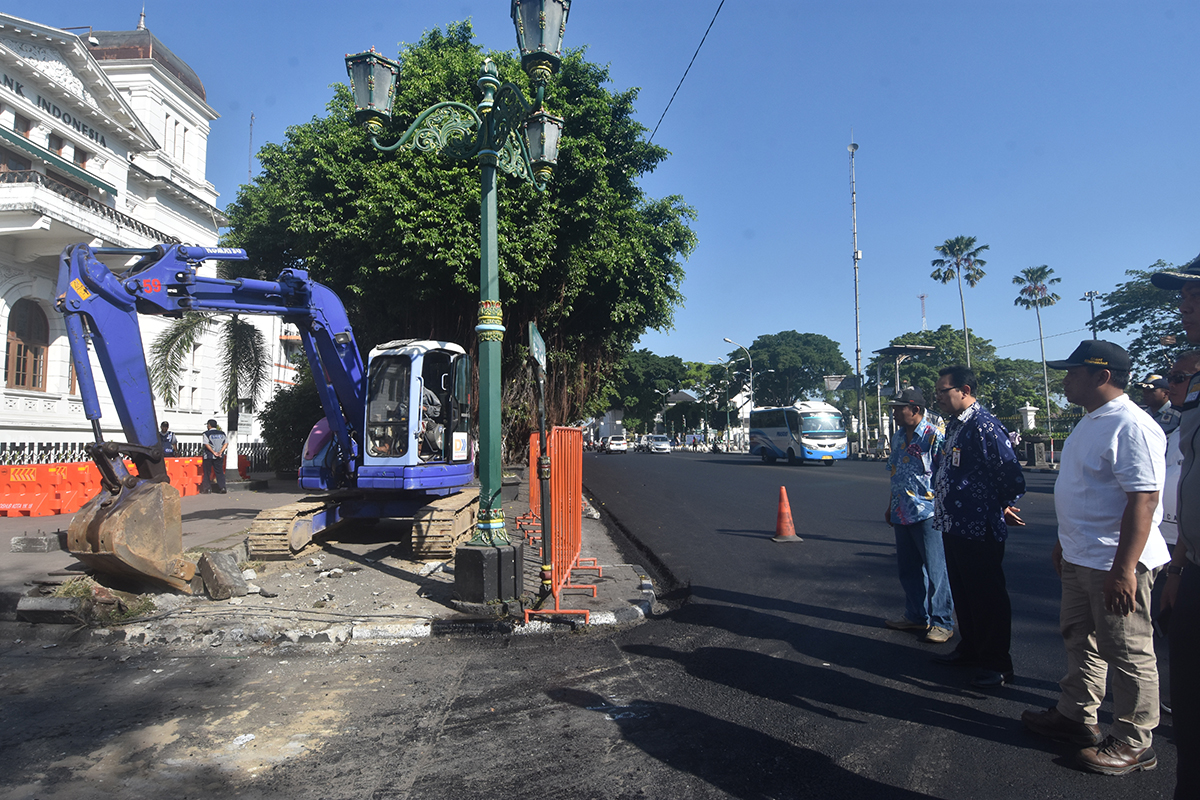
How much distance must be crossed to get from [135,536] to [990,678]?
21.7 ft

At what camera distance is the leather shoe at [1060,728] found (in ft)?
11.0

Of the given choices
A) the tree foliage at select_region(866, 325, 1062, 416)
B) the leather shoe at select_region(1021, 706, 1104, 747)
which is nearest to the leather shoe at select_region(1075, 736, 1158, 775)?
the leather shoe at select_region(1021, 706, 1104, 747)

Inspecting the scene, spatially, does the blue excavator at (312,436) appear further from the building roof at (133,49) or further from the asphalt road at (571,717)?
the building roof at (133,49)

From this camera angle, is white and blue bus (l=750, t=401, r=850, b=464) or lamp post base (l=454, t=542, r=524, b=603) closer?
lamp post base (l=454, t=542, r=524, b=603)

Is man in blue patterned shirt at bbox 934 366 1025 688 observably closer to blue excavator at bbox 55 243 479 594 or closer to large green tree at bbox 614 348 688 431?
blue excavator at bbox 55 243 479 594

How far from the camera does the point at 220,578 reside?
6465 mm

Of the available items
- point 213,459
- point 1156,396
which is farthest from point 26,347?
point 1156,396

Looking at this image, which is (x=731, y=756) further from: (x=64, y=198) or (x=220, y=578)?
(x=64, y=198)

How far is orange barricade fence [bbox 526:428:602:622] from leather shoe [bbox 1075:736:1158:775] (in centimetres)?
353

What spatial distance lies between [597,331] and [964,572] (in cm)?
1588

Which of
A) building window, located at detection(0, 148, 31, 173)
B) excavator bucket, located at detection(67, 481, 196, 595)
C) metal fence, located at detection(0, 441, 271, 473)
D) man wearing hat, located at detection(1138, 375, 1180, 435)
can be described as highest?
building window, located at detection(0, 148, 31, 173)

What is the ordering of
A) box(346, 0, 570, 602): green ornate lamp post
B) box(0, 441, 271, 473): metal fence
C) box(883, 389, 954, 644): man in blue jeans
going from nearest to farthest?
box(883, 389, 954, 644): man in blue jeans
box(346, 0, 570, 602): green ornate lamp post
box(0, 441, 271, 473): metal fence

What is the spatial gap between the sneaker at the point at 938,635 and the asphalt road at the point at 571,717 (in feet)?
0.51

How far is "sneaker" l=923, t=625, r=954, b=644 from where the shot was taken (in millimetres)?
5066
